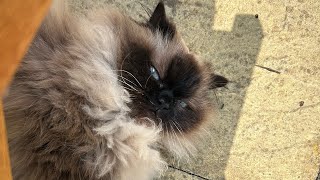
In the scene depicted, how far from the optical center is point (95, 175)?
1557mm

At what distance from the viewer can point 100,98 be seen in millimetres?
1570

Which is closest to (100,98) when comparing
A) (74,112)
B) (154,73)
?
(74,112)

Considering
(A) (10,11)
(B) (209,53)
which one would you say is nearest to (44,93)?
(A) (10,11)

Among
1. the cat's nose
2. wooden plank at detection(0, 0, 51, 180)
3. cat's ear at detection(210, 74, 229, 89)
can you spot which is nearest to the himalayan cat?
the cat's nose

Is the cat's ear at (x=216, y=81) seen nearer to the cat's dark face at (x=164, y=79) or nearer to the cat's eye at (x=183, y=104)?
the cat's dark face at (x=164, y=79)

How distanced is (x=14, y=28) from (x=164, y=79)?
0.92 metres

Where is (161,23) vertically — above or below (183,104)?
above

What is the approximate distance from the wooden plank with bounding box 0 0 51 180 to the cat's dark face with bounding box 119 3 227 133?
2.55 feet

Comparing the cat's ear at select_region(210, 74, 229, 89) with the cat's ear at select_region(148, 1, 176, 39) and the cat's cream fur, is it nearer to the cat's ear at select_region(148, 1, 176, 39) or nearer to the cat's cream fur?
the cat's ear at select_region(148, 1, 176, 39)

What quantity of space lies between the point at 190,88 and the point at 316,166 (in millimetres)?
1059

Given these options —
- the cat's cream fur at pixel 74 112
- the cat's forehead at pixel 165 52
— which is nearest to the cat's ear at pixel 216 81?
the cat's forehead at pixel 165 52

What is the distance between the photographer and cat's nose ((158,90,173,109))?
163 centimetres

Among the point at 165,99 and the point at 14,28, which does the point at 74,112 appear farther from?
the point at 14,28

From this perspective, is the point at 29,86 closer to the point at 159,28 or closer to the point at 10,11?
the point at 159,28
